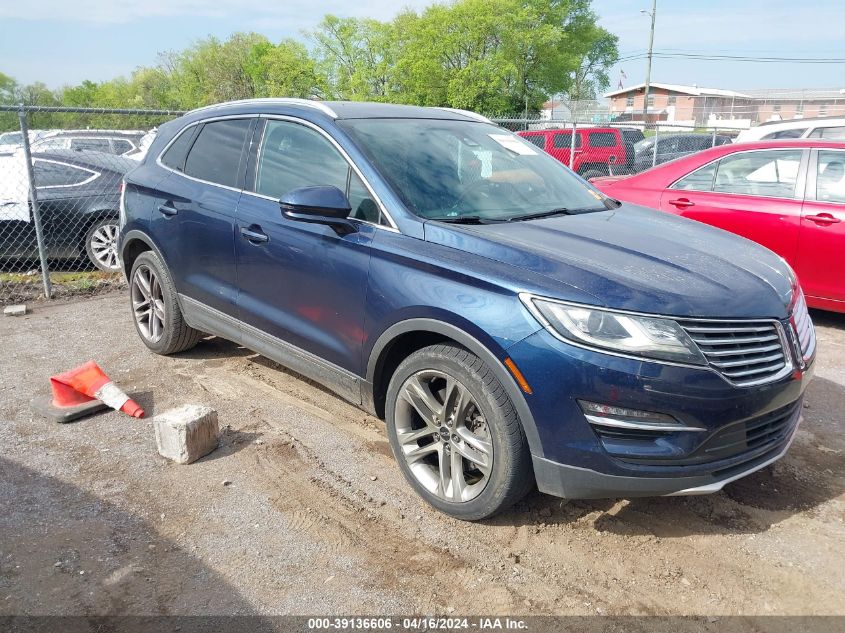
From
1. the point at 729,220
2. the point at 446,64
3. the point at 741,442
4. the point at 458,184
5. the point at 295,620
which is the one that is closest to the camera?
the point at 295,620

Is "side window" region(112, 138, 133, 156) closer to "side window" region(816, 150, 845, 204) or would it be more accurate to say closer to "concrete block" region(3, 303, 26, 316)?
"concrete block" region(3, 303, 26, 316)

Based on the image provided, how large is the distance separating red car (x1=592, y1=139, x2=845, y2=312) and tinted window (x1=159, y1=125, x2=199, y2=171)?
4131 millimetres

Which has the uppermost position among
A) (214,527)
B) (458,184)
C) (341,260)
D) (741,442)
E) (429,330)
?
(458,184)

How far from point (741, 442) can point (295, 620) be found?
1886 millimetres

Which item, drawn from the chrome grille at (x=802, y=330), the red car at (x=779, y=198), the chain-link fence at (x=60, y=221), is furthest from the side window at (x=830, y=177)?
the chain-link fence at (x=60, y=221)

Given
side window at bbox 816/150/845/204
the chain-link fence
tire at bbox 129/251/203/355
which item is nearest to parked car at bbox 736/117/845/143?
side window at bbox 816/150/845/204

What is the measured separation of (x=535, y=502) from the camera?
3.27m

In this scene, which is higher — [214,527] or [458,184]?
[458,184]

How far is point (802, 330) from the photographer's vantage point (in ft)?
10.2

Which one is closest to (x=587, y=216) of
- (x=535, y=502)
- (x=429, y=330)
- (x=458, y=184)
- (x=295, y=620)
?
(x=458, y=184)

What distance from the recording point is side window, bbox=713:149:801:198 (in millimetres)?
5914

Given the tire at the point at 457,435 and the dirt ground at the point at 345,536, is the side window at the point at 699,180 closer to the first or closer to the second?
the dirt ground at the point at 345,536

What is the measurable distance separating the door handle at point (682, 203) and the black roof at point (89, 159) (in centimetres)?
645

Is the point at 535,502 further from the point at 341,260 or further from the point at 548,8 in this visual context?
the point at 548,8
